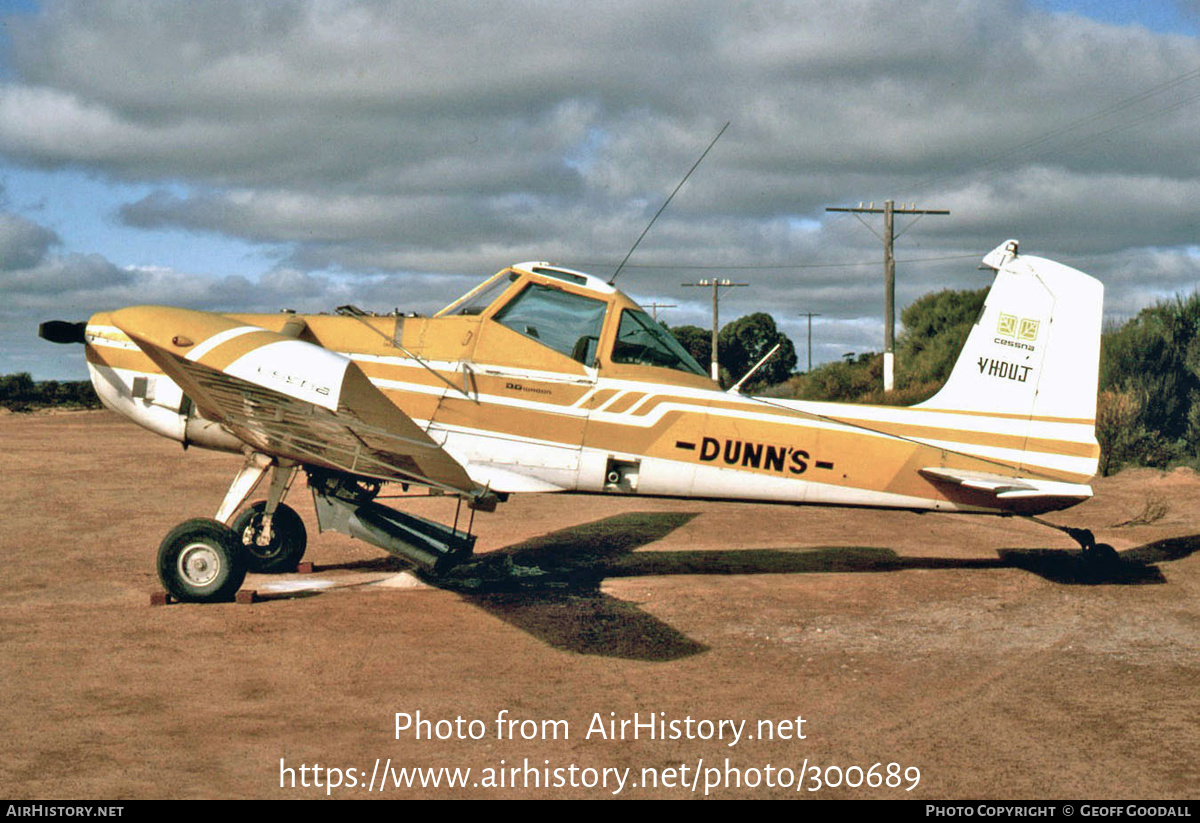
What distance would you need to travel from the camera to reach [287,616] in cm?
786

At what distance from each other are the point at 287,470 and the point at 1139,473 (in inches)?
657

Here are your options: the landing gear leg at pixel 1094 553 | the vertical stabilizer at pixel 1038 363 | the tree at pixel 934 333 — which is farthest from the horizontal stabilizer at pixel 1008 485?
the tree at pixel 934 333

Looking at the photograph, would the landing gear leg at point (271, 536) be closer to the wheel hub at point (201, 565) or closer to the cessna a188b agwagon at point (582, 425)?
the cessna a188b agwagon at point (582, 425)

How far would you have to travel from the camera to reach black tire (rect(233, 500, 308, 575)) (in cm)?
956

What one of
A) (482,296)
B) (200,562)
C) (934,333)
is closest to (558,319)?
(482,296)

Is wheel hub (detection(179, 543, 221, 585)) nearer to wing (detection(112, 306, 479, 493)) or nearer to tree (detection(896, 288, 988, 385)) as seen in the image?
wing (detection(112, 306, 479, 493))

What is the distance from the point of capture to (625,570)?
34.0 feet

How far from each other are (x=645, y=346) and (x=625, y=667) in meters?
3.21

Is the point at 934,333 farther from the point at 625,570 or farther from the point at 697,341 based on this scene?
the point at 697,341

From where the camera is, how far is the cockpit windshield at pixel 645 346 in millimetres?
8648

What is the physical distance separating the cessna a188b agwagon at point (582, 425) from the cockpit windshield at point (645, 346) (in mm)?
16
